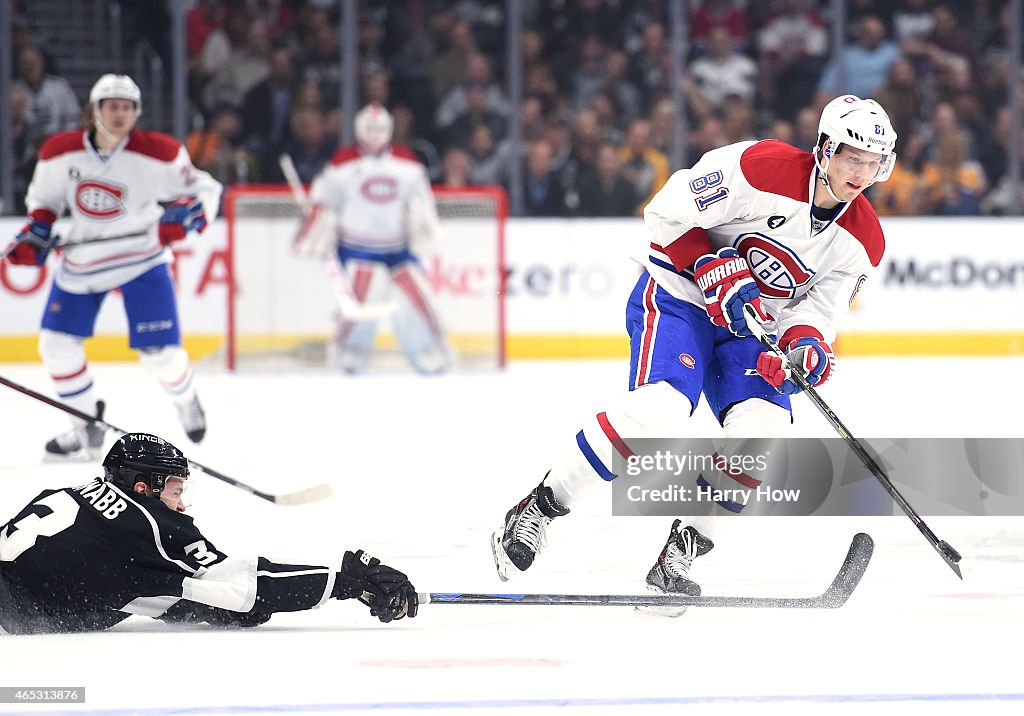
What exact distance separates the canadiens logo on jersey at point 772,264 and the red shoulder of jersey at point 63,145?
8.82 ft

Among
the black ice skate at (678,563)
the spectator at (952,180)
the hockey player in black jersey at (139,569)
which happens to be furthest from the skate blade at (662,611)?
the spectator at (952,180)

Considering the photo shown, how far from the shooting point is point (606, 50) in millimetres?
9344

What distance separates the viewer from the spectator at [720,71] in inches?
364

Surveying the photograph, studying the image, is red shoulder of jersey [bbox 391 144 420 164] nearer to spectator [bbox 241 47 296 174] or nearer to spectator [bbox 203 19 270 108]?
spectator [bbox 241 47 296 174]

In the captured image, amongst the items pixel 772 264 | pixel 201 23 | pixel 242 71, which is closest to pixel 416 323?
pixel 242 71

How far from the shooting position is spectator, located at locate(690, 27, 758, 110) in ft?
30.4

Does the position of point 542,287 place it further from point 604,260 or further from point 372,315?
point 372,315

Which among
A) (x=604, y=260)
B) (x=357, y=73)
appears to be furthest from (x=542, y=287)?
(x=357, y=73)

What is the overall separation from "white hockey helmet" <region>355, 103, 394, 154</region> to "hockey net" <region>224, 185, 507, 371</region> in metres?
0.44

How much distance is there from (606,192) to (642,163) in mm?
283

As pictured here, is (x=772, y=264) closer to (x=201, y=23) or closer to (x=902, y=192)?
(x=902, y=192)

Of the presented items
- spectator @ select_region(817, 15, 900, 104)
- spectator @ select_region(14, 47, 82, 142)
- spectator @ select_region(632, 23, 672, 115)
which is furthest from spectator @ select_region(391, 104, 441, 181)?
spectator @ select_region(817, 15, 900, 104)

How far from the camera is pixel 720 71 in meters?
9.29

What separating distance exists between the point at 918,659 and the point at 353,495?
2177 mm
